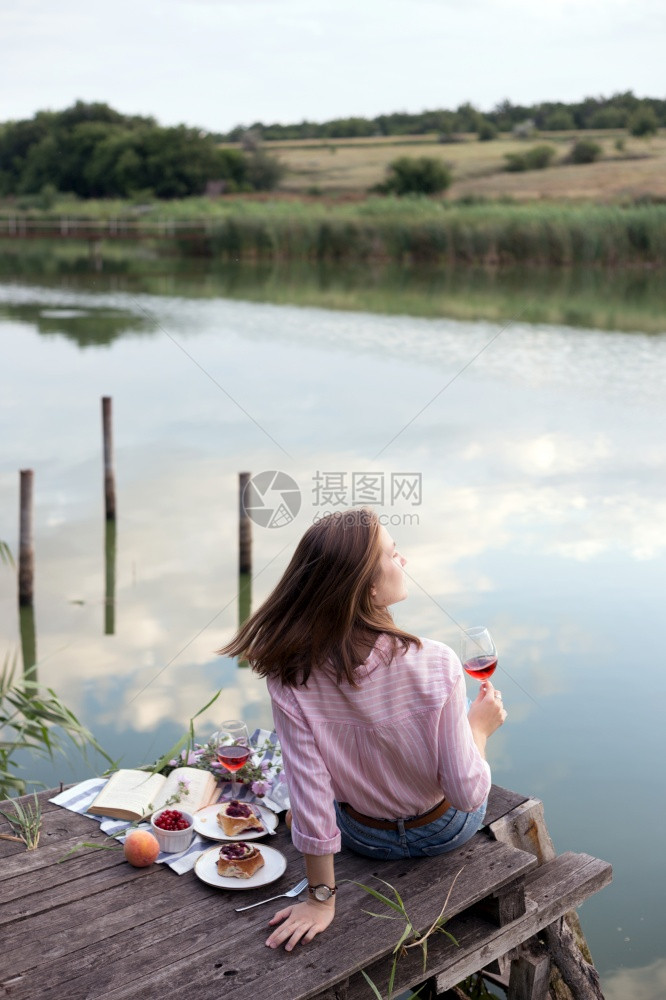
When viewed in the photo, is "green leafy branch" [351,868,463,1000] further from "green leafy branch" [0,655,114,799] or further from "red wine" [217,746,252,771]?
"green leafy branch" [0,655,114,799]

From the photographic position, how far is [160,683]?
18.5 ft

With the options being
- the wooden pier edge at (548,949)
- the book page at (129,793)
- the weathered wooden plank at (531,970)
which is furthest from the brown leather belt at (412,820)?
the weathered wooden plank at (531,970)

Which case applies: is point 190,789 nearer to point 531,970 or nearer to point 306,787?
point 306,787

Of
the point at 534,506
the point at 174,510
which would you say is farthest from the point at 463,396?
the point at 174,510

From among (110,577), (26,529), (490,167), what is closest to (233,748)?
(26,529)

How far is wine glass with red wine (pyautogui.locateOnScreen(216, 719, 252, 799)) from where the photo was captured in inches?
105

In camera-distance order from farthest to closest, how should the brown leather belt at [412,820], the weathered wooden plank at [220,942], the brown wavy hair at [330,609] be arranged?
the brown leather belt at [412,820], the brown wavy hair at [330,609], the weathered wooden plank at [220,942]

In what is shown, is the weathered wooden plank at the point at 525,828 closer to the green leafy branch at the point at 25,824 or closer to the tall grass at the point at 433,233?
the green leafy branch at the point at 25,824

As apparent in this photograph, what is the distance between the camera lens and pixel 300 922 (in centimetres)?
207

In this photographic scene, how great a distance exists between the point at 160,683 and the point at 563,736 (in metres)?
2.11

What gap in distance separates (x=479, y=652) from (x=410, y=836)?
43 cm

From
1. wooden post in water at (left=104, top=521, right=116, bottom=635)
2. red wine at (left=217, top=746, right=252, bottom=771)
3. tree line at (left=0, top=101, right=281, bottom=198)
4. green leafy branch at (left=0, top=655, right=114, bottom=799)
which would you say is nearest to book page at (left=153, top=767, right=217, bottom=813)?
red wine at (left=217, top=746, right=252, bottom=771)

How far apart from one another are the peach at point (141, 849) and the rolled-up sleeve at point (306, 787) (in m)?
0.39

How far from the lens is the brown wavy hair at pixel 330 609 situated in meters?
2.06
